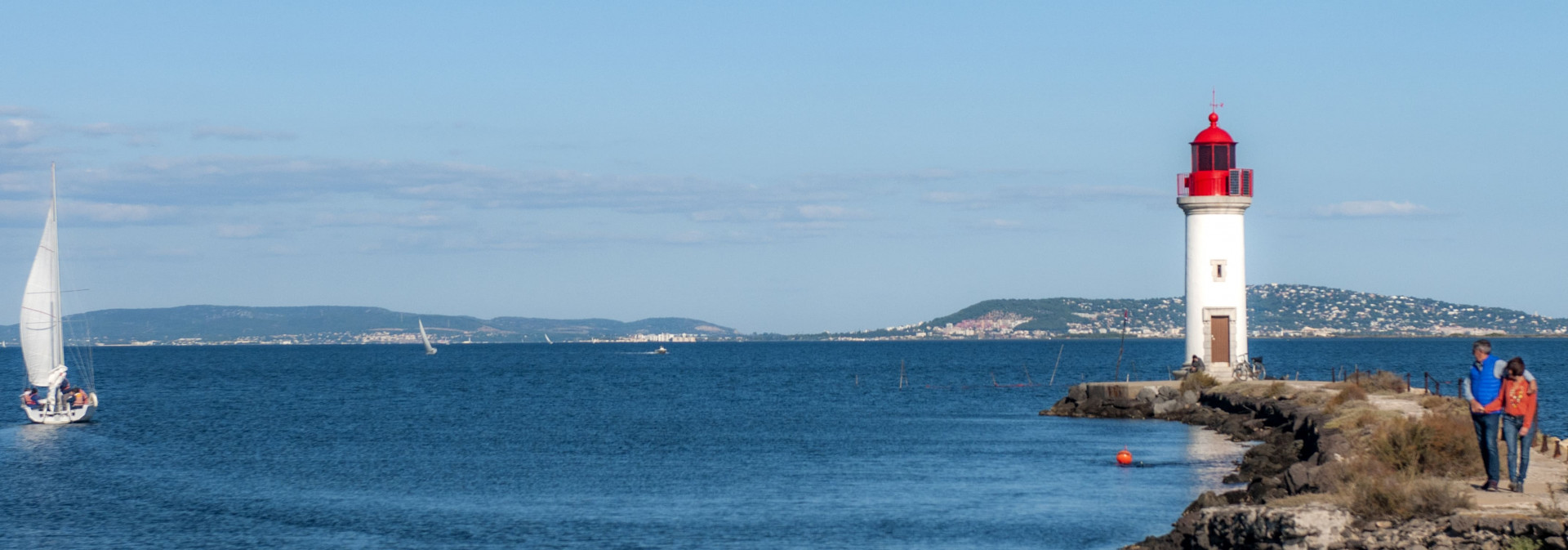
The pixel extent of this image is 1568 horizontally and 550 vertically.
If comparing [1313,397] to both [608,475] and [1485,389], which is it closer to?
[608,475]

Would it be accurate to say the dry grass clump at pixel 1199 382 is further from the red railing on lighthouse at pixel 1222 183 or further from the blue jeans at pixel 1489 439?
the blue jeans at pixel 1489 439

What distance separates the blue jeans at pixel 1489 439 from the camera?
1695 centimetres

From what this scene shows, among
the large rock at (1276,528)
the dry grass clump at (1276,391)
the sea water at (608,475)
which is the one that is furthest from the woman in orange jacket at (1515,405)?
the dry grass clump at (1276,391)

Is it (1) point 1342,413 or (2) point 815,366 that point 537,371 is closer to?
(2) point 815,366

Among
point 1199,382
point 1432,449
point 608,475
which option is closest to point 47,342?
point 608,475

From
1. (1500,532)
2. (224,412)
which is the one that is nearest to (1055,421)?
(1500,532)

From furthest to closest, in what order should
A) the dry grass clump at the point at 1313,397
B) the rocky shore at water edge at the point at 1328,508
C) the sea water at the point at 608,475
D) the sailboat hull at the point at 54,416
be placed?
1. the sailboat hull at the point at 54,416
2. the dry grass clump at the point at 1313,397
3. the sea water at the point at 608,475
4. the rocky shore at water edge at the point at 1328,508

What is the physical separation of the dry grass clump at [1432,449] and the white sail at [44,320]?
49.0 m

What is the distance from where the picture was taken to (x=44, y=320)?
5591 cm

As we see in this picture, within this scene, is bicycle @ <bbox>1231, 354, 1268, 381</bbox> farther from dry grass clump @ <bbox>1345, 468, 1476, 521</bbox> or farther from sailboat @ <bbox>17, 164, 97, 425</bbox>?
sailboat @ <bbox>17, 164, 97, 425</bbox>

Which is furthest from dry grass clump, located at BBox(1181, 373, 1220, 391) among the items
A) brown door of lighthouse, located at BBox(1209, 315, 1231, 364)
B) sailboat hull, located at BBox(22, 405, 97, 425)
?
sailboat hull, located at BBox(22, 405, 97, 425)

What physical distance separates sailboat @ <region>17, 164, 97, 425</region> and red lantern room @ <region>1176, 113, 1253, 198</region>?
136 feet

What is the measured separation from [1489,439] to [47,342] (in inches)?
2076

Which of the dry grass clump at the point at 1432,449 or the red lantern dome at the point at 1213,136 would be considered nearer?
the dry grass clump at the point at 1432,449
